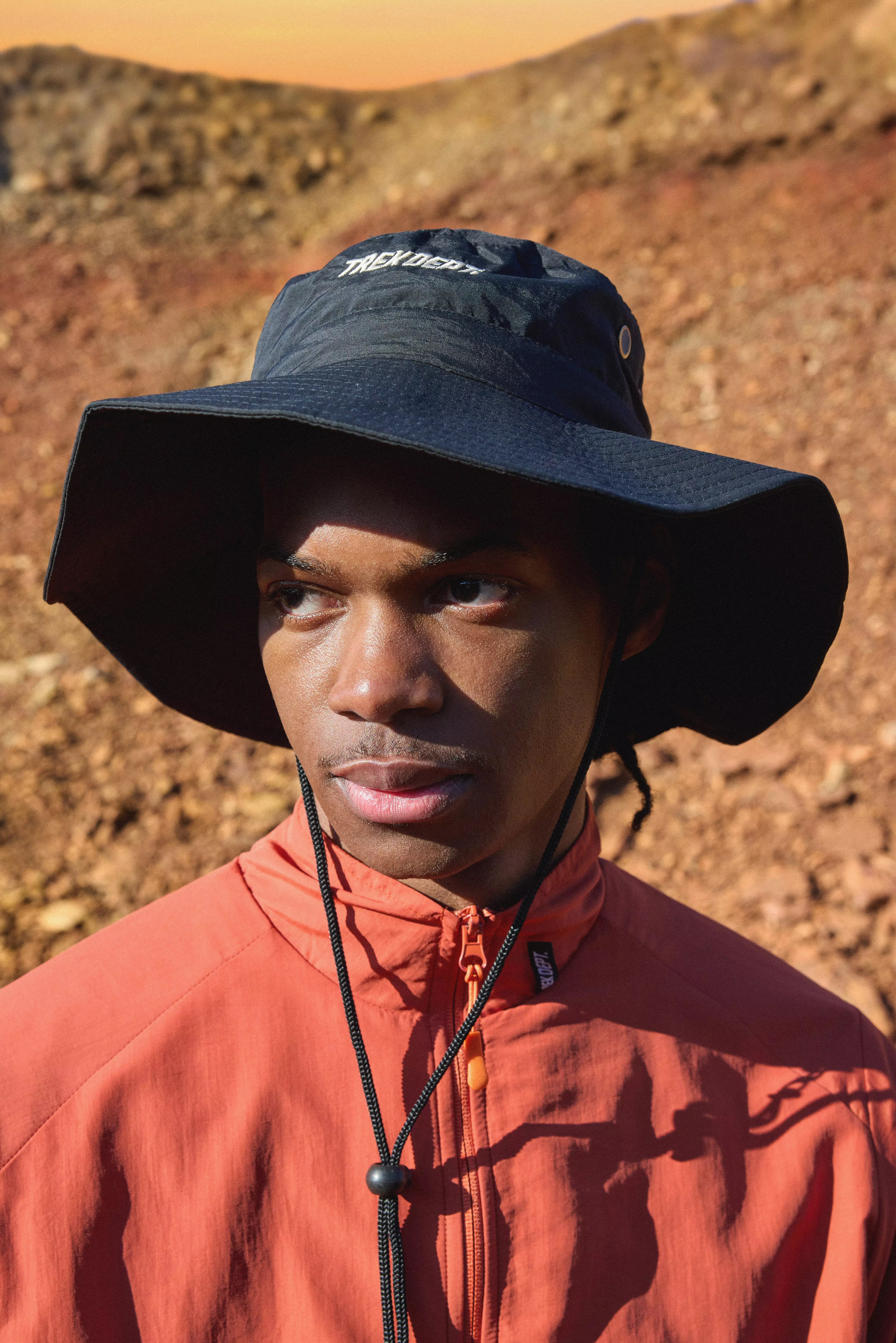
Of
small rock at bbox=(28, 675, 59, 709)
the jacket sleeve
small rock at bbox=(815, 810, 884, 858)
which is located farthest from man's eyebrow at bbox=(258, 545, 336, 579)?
small rock at bbox=(28, 675, 59, 709)

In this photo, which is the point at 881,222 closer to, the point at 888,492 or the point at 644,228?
the point at 644,228

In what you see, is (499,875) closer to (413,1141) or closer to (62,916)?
(413,1141)

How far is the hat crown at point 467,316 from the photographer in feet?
4.54

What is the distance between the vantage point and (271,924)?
1.59 m

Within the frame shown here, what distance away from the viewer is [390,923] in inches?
59.2

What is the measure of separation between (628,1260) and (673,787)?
291cm

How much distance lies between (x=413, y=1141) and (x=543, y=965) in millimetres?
295

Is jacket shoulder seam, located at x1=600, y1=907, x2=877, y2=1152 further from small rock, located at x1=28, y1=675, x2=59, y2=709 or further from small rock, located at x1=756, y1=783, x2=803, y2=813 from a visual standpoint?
small rock, located at x1=28, y1=675, x2=59, y2=709

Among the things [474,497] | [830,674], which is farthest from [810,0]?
[474,497]

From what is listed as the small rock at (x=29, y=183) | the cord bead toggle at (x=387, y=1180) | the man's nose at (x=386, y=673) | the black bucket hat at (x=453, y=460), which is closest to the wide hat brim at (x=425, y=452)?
the black bucket hat at (x=453, y=460)

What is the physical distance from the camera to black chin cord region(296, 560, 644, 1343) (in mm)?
1370

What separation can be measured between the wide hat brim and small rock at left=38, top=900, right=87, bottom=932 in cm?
210

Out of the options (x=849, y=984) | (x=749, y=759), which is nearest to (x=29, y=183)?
(x=749, y=759)

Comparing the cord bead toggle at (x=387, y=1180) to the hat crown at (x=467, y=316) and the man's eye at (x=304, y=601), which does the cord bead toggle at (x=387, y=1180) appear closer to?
the man's eye at (x=304, y=601)
